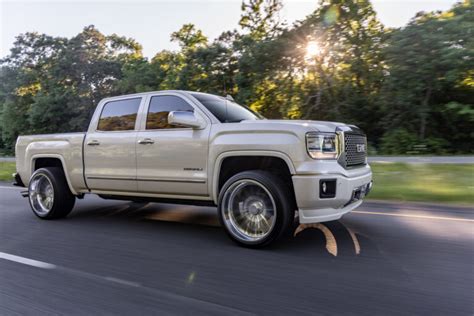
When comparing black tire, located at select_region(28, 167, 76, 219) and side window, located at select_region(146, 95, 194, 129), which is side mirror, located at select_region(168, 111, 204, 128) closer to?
side window, located at select_region(146, 95, 194, 129)

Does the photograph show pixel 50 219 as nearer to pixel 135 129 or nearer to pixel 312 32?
pixel 135 129

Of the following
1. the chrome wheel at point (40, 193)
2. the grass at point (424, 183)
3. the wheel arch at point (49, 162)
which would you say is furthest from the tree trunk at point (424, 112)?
the chrome wheel at point (40, 193)

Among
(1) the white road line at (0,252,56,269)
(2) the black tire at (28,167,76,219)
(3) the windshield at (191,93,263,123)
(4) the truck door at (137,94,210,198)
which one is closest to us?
(1) the white road line at (0,252,56,269)

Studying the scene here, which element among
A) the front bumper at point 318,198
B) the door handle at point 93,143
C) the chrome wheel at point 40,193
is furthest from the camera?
the chrome wheel at point 40,193

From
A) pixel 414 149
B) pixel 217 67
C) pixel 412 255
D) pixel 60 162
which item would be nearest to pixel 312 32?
pixel 217 67

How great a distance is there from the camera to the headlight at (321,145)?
4508 millimetres

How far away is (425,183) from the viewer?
9352 millimetres

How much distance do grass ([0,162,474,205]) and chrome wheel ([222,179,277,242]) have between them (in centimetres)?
405

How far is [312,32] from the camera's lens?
81.1 feet

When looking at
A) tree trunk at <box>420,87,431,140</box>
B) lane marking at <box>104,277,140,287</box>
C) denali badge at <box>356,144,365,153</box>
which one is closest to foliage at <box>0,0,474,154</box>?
tree trunk at <box>420,87,431,140</box>

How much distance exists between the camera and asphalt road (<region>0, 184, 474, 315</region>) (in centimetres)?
324

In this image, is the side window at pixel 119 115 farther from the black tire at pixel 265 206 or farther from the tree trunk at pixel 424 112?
the tree trunk at pixel 424 112

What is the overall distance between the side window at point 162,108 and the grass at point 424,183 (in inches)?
175

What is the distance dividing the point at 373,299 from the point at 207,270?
154 centimetres
